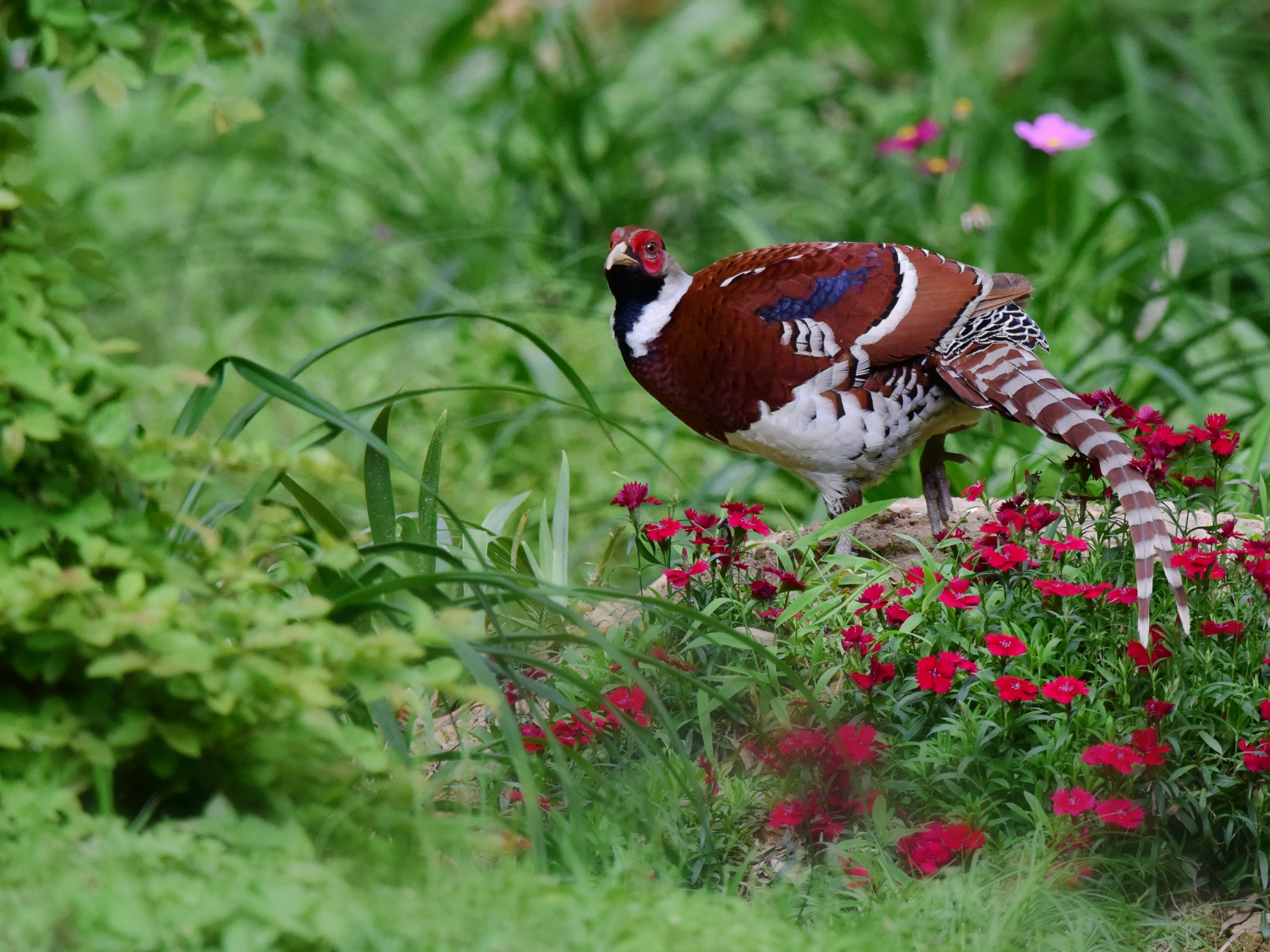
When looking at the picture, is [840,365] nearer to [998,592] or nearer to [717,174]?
[998,592]

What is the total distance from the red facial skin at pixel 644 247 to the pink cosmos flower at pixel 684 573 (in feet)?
2.25

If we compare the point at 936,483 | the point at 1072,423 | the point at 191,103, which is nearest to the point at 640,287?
the point at 936,483

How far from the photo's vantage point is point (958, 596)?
2629mm

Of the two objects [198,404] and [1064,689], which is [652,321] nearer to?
[198,404]

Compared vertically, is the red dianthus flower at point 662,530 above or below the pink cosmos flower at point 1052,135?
below

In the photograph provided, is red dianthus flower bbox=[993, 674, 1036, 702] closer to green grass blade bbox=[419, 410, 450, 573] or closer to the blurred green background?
green grass blade bbox=[419, 410, 450, 573]

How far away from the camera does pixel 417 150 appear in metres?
6.42

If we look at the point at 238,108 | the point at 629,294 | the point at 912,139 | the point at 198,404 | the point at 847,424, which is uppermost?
the point at 238,108

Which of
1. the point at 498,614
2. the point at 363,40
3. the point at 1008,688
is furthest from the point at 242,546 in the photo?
the point at 363,40

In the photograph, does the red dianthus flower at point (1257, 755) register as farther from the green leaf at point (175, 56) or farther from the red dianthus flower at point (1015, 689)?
the green leaf at point (175, 56)

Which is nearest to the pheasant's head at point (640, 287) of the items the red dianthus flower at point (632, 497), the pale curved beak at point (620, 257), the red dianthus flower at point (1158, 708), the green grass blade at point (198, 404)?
the pale curved beak at point (620, 257)

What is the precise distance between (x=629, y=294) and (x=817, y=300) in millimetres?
413

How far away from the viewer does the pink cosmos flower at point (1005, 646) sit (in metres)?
2.46

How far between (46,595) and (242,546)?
0.30 m
